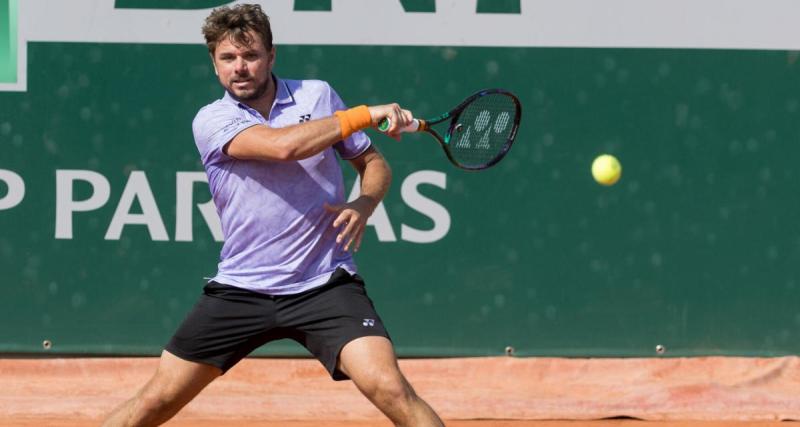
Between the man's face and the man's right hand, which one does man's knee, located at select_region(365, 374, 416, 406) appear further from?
the man's face

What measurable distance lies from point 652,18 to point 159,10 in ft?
7.28

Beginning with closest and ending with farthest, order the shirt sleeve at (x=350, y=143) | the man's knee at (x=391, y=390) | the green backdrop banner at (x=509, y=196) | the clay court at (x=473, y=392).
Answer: the man's knee at (x=391, y=390), the shirt sleeve at (x=350, y=143), the clay court at (x=473, y=392), the green backdrop banner at (x=509, y=196)

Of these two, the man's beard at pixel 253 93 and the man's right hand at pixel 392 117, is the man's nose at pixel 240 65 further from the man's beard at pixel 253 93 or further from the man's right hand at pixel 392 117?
the man's right hand at pixel 392 117

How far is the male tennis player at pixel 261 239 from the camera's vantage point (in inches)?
152

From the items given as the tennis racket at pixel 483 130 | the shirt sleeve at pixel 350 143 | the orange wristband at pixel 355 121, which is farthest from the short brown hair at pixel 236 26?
the tennis racket at pixel 483 130

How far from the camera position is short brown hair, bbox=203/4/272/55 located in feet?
12.8

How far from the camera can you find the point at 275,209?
13.0 feet

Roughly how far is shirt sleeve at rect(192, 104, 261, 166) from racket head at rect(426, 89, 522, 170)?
0.72 metres

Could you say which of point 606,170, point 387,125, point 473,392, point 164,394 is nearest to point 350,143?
point 387,125

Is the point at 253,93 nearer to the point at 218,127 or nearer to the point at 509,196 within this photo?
the point at 218,127

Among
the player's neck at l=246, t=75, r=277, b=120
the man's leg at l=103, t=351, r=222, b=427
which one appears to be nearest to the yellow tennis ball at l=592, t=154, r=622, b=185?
the player's neck at l=246, t=75, r=277, b=120

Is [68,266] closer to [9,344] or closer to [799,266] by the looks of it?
[9,344]

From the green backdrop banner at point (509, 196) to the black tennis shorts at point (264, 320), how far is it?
7.17ft

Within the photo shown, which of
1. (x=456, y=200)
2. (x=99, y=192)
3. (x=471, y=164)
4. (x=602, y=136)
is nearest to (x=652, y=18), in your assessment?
(x=602, y=136)
